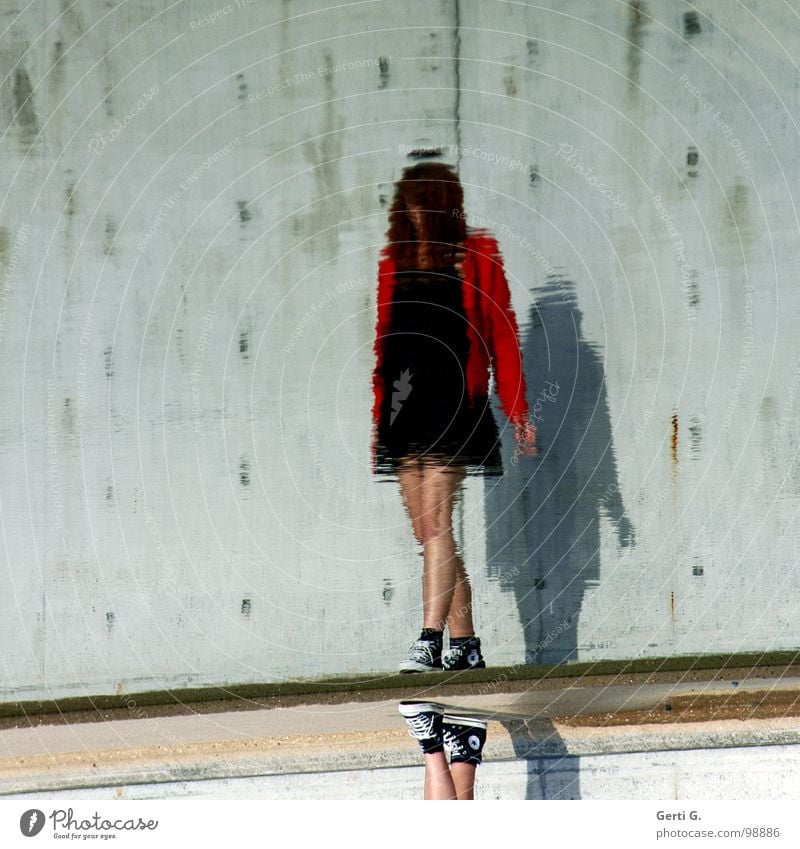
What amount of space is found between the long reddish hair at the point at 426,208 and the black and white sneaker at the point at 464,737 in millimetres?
1434

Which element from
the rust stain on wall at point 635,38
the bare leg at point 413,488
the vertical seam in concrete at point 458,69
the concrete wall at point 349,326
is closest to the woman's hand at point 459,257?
the concrete wall at point 349,326

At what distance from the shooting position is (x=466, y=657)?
307cm

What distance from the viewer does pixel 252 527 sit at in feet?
10.2

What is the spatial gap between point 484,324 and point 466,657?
3.42 feet

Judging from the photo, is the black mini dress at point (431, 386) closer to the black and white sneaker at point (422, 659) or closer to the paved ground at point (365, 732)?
the black and white sneaker at point (422, 659)

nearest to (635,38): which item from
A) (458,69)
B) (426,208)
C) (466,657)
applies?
(458,69)

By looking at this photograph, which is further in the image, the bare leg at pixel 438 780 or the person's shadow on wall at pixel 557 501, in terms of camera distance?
the person's shadow on wall at pixel 557 501

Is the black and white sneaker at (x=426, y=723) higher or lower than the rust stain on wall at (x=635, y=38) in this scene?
lower

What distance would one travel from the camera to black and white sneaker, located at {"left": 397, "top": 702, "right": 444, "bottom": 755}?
119 inches

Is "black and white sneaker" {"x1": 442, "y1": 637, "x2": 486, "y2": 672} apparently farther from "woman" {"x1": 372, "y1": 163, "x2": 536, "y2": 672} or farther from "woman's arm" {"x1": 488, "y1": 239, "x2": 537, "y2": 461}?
"woman's arm" {"x1": 488, "y1": 239, "x2": 537, "y2": 461}

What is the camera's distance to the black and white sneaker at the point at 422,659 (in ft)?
10.1

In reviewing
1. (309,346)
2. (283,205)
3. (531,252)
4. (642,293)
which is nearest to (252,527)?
(309,346)

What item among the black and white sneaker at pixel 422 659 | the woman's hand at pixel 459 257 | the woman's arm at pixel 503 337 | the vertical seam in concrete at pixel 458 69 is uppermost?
the vertical seam in concrete at pixel 458 69

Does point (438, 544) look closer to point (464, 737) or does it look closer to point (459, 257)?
point (464, 737)
